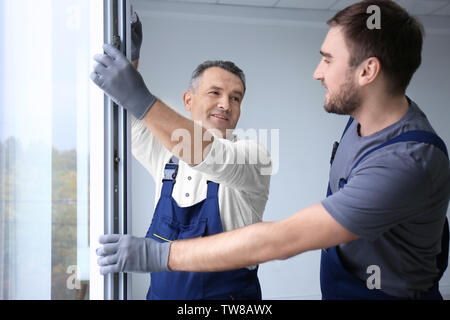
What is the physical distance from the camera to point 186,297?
4.09 ft

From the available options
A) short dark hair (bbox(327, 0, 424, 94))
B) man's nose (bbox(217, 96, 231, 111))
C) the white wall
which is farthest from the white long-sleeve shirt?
the white wall

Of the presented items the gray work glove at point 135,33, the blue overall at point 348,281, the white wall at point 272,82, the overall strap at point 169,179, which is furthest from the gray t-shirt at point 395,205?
the white wall at point 272,82

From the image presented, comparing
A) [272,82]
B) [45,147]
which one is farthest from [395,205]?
[272,82]

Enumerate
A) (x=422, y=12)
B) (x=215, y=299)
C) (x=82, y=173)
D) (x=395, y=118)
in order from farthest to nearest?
(x=422, y=12) → (x=215, y=299) → (x=395, y=118) → (x=82, y=173)

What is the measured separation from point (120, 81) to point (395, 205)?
0.68m

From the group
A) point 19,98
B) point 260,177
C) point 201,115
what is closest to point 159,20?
point 201,115

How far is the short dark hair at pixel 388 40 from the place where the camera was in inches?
43.2

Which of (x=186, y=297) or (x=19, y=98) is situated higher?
(x=19, y=98)

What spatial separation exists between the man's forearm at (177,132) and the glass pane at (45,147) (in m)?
0.13

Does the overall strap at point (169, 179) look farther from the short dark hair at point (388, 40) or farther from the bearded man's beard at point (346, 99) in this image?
the short dark hair at point (388, 40)

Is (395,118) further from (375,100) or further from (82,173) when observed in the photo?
(82,173)

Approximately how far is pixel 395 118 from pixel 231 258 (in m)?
0.61

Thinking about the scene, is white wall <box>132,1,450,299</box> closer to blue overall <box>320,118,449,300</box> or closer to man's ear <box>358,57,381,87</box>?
blue overall <box>320,118,449,300</box>

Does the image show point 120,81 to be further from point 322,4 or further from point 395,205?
point 322,4
